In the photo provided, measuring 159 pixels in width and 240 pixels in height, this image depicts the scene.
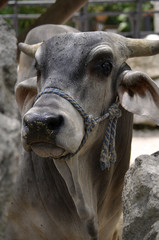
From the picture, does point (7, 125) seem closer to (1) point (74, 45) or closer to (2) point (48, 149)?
(2) point (48, 149)

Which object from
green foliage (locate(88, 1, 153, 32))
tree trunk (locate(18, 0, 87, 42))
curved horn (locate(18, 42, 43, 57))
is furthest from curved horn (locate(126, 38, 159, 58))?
green foliage (locate(88, 1, 153, 32))

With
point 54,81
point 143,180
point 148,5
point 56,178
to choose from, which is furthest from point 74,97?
point 148,5

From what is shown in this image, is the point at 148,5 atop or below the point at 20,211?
below

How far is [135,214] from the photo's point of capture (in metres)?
2.00

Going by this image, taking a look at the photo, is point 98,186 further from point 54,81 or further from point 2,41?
point 2,41

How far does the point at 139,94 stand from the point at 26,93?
3.10 feet

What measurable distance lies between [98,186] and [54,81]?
Answer: 86 centimetres

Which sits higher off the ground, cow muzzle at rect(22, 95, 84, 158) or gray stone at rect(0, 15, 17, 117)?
gray stone at rect(0, 15, 17, 117)

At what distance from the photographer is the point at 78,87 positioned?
9.33 ft

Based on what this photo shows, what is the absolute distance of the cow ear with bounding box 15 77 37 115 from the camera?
3393 mm

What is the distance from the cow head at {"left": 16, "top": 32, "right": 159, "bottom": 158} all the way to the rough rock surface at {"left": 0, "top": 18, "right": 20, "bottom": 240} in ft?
3.54

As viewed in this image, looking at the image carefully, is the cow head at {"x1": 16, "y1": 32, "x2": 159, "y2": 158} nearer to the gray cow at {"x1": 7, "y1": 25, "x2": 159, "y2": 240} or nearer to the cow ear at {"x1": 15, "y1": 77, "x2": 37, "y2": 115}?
the gray cow at {"x1": 7, "y1": 25, "x2": 159, "y2": 240}

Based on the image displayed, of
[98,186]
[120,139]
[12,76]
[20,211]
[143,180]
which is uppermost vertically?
[12,76]

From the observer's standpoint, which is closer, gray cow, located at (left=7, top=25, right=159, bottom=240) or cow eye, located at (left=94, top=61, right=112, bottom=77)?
gray cow, located at (left=7, top=25, right=159, bottom=240)
